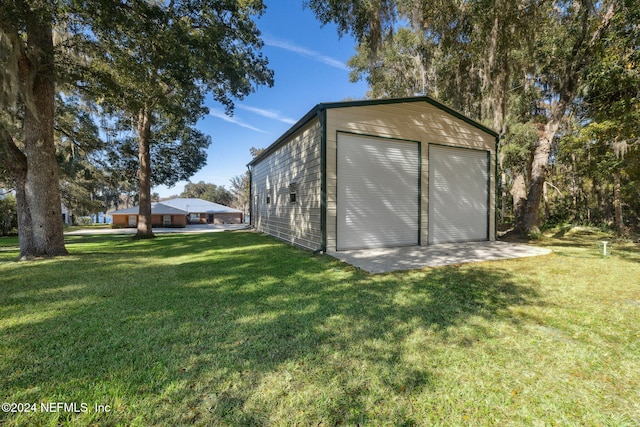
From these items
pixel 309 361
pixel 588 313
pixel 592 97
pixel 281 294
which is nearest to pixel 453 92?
pixel 592 97

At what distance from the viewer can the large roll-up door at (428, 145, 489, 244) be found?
27.6 feet

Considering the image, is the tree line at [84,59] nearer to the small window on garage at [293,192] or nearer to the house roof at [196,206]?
the small window on garage at [293,192]

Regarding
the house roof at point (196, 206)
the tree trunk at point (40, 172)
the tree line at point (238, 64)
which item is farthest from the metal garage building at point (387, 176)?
the house roof at point (196, 206)

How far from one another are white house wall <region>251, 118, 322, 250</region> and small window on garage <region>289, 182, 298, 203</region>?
0.12m

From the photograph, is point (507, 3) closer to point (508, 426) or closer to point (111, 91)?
point (508, 426)

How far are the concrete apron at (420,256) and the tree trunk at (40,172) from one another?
281 inches

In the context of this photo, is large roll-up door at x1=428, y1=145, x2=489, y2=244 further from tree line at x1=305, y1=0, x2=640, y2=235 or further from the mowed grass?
the mowed grass

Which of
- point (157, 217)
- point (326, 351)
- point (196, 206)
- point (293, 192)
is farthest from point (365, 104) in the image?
point (196, 206)

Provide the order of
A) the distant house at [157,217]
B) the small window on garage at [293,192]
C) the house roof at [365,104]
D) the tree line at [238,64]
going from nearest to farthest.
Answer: the tree line at [238,64], the house roof at [365,104], the small window on garage at [293,192], the distant house at [157,217]

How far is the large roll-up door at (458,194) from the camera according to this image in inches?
332

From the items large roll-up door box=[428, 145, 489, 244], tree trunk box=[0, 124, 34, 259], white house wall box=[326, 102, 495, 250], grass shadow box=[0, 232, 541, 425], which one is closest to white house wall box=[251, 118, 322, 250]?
white house wall box=[326, 102, 495, 250]

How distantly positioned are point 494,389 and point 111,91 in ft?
32.9

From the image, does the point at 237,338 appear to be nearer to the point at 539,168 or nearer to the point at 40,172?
the point at 40,172

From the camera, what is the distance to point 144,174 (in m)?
12.8
